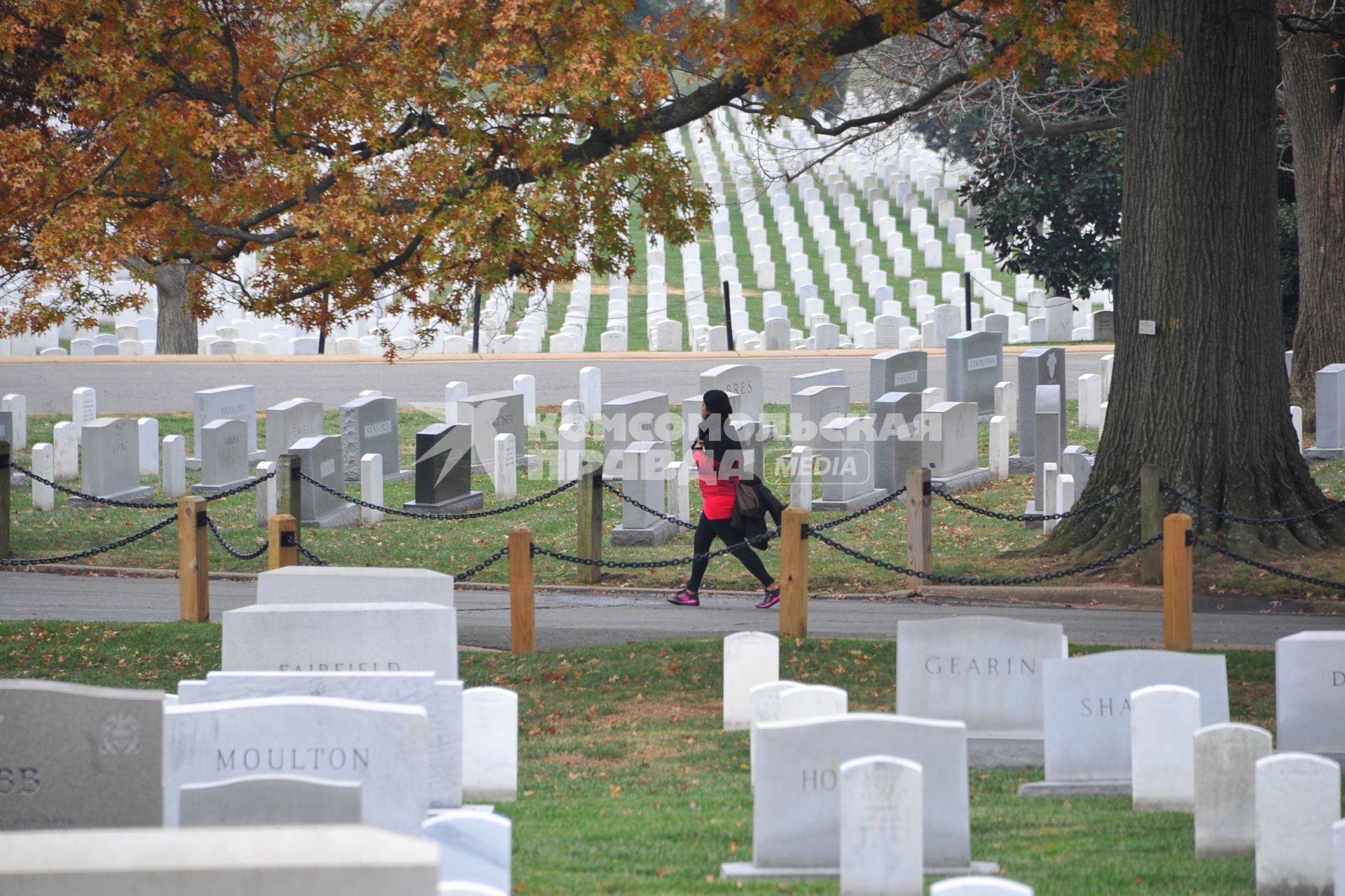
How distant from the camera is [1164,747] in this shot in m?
7.01

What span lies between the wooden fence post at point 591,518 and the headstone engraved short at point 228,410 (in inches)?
275

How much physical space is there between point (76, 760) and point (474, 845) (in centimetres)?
148

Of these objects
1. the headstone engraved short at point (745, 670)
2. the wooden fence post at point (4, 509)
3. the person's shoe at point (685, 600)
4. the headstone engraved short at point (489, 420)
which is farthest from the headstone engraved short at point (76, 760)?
the headstone engraved short at point (489, 420)

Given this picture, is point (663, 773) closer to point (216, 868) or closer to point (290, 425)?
point (216, 868)

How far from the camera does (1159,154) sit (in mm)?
12836

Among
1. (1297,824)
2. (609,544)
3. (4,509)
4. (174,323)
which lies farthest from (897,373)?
(174,323)

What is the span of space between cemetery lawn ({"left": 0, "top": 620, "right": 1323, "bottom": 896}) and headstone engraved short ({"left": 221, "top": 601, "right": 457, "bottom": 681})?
34.3 inches

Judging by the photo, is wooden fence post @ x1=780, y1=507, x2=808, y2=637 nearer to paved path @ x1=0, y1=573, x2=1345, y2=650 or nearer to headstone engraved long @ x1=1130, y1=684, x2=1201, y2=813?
paved path @ x1=0, y1=573, x2=1345, y2=650

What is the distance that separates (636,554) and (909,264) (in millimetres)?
26095

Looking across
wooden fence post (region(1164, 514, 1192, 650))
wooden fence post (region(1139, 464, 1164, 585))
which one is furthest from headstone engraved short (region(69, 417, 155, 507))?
wooden fence post (region(1164, 514, 1192, 650))

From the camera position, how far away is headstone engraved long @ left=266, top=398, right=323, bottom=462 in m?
19.2

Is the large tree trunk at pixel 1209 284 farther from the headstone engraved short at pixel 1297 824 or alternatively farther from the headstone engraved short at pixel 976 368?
the headstone engraved short at pixel 976 368

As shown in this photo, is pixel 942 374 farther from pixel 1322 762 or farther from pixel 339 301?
pixel 1322 762

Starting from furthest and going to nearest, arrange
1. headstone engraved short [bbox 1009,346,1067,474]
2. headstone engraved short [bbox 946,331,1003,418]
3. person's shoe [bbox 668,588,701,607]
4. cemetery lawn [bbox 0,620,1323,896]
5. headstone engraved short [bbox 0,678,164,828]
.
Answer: headstone engraved short [bbox 946,331,1003,418]
headstone engraved short [bbox 1009,346,1067,474]
person's shoe [bbox 668,588,701,607]
cemetery lawn [bbox 0,620,1323,896]
headstone engraved short [bbox 0,678,164,828]
